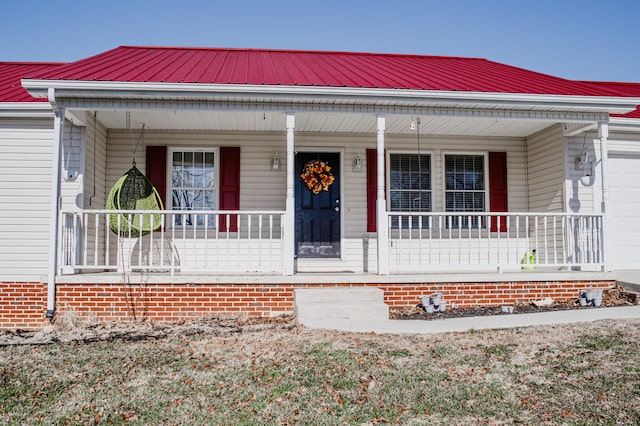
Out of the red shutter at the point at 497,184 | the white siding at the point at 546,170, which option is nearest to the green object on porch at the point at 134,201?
the red shutter at the point at 497,184

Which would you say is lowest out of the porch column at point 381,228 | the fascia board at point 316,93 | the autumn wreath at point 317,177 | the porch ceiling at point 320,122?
the porch column at point 381,228

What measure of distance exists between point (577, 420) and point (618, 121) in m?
6.99

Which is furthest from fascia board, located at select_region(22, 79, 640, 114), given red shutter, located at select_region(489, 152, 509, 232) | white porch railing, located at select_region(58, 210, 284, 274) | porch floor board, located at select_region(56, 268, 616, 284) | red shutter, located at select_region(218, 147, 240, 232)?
porch floor board, located at select_region(56, 268, 616, 284)

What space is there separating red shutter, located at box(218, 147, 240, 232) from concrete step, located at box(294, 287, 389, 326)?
2.79m

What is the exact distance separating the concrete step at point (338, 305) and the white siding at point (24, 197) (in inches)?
161

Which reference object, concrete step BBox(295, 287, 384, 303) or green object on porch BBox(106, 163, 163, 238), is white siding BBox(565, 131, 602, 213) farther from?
green object on porch BBox(106, 163, 163, 238)

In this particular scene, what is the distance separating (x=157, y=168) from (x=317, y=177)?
8.95 ft

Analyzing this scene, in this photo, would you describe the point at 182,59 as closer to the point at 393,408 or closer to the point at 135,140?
the point at 135,140

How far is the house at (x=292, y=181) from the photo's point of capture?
7445 mm

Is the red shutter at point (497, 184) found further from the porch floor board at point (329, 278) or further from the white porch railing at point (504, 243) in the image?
the porch floor board at point (329, 278)

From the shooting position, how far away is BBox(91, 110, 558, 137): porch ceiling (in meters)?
8.44

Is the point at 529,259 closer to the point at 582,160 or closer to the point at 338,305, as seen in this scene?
the point at 582,160

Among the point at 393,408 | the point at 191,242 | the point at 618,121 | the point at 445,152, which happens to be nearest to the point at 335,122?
the point at 445,152

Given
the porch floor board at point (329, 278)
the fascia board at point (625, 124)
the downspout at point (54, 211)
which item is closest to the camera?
the downspout at point (54, 211)
